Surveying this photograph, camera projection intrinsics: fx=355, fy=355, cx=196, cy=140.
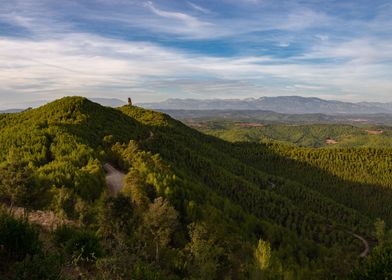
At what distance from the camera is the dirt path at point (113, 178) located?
51941mm

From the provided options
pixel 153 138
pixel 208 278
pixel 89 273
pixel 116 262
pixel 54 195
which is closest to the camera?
pixel 116 262

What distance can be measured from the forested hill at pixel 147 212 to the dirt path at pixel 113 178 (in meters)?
1.63

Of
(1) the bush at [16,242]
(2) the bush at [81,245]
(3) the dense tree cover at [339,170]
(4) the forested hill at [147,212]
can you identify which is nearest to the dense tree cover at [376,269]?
(4) the forested hill at [147,212]

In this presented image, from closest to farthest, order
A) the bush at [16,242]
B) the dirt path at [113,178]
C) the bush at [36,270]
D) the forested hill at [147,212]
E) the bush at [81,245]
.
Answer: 1. the bush at [36,270]
2. the bush at [16,242]
3. the bush at [81,245]
4. the forested hill at [147,212]
5. the dirt path at [113,178]

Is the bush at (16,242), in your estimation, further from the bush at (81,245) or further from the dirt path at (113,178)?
the dirt path at (113,178)

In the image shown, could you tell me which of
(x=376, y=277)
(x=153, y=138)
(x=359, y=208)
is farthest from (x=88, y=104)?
(x=359, y=208)

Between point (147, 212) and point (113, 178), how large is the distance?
65.4ft

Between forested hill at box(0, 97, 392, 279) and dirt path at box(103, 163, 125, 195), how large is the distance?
5.35ft

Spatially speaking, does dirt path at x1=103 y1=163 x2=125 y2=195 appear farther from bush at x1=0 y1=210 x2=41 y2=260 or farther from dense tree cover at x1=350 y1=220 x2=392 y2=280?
dense tree cover at x1=350 y1=220 x2=392 y2=280

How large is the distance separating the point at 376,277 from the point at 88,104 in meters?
81.8

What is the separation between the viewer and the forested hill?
24.3m

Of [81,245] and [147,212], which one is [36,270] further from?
[147,212]

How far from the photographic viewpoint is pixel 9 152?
55969 mm

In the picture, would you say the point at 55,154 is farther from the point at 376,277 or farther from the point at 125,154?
the point at 376,277
